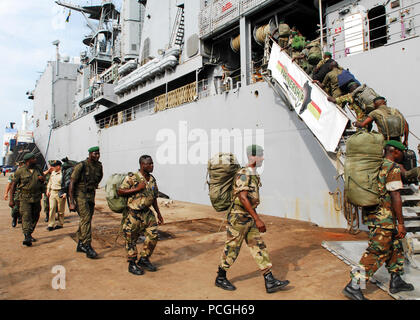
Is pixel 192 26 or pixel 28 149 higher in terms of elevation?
pixel 192 26

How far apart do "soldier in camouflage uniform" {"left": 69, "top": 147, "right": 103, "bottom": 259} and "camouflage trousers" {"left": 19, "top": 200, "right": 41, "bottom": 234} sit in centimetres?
109

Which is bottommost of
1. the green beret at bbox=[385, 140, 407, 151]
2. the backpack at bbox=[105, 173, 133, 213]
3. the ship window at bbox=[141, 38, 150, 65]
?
the backpack at bbox=[105, 173, 133, 213]

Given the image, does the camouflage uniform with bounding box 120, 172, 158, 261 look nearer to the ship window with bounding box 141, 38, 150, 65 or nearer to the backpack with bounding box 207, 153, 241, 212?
the backpack with bounding box 207, 153, 241, 212

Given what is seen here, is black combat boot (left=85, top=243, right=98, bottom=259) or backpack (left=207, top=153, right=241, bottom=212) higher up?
backpack (left=207, top=153, right=241, bottom=212)

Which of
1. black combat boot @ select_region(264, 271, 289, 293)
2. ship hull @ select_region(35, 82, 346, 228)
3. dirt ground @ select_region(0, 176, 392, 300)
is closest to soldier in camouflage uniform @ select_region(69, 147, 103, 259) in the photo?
dirt ground @ select_region(0, 176, 392, 300)

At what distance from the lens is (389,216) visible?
259 centimetres

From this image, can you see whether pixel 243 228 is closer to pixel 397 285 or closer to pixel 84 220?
pixel 397 285

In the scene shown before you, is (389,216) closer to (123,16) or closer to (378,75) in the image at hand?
(378,75)

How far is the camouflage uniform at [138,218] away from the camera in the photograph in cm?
343

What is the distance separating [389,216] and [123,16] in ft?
65.8

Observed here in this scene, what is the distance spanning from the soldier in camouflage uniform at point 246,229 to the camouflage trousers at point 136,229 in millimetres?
1007

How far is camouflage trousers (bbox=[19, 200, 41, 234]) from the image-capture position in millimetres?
4789
